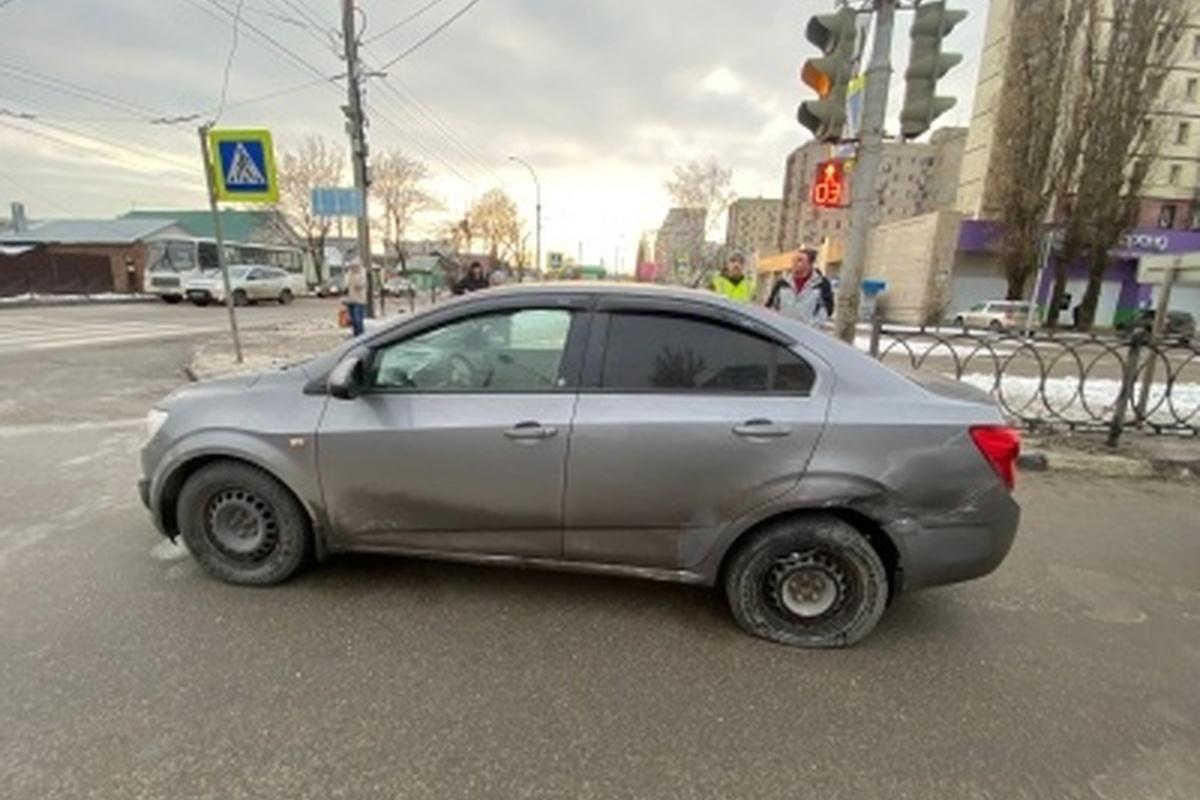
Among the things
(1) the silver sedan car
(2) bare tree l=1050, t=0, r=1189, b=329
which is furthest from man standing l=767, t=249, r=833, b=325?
(2) bare tree l=1050, t=0, r=1189, b=329

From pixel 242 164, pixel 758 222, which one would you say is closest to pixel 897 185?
pixel 758 222

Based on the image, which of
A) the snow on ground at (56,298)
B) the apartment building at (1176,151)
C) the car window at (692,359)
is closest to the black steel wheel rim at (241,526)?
the car window at (692,359)

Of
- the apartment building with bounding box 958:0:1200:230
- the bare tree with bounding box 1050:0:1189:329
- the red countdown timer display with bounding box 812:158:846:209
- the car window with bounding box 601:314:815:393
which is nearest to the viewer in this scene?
the car window with bounding box 601:314:815:393

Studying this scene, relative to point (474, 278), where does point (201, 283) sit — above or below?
below

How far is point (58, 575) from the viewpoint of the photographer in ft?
11.1

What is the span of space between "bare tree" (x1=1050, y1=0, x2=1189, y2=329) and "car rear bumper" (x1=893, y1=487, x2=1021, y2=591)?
105ft

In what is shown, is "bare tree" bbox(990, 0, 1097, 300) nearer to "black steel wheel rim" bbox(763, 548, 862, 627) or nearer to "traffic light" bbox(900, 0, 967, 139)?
"traffic light" bbox(900, 0, 967, 139)

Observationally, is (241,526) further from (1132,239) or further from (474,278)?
(1132,239)

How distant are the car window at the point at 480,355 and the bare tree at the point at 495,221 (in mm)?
65899

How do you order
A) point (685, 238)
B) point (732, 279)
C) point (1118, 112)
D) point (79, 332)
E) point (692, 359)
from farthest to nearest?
point (685, 238) < point (1118, 112) < point (79, 332) < point (732, 279) < point (692, 359)

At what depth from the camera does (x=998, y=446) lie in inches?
110

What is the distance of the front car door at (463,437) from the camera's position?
292 cm

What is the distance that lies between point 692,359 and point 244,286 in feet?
99.0

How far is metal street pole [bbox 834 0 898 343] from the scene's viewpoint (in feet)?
19.4
